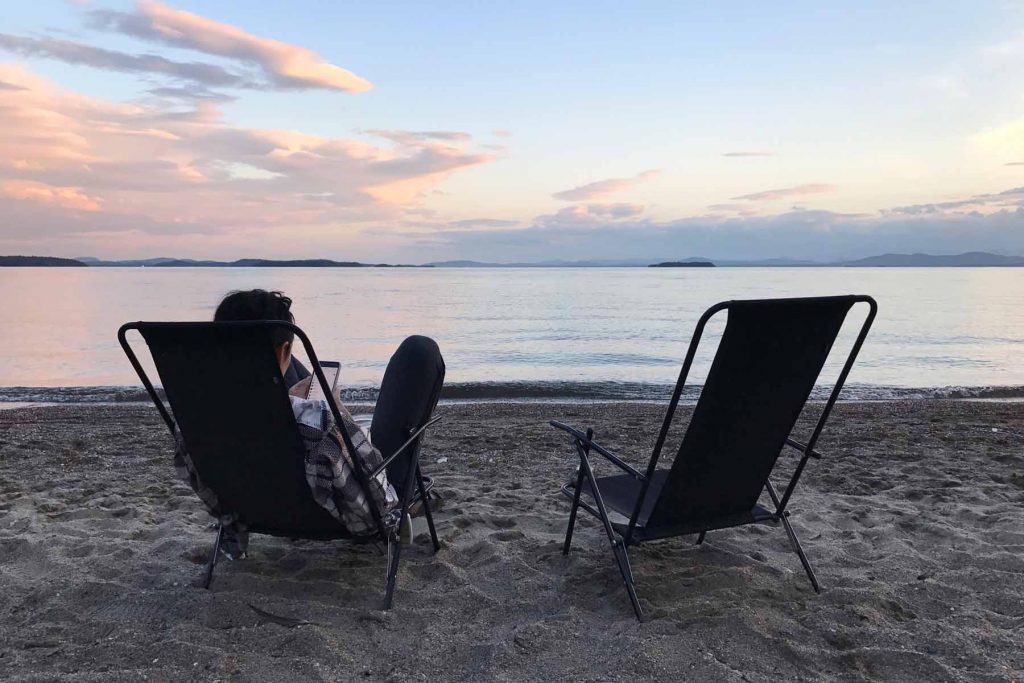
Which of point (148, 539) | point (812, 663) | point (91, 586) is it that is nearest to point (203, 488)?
point (91, 586)

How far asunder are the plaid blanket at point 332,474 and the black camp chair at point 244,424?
0.12 feet

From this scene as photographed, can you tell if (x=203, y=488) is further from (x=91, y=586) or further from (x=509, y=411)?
(x=509, y=411)

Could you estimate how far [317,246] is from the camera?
128ft

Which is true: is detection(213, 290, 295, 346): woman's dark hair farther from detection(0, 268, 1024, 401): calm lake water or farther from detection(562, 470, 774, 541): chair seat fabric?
detection(0, 268, 1024, 401): calm lake water

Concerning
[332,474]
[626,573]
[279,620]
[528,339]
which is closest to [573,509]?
[626,573]

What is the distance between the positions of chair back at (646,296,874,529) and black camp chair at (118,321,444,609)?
4.06 feet

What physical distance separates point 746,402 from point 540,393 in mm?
9518

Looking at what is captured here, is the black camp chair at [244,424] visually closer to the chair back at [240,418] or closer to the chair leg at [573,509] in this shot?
the chair back at [240,418]

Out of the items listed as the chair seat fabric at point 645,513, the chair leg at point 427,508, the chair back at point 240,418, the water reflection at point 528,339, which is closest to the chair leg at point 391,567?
the chair back at point 240,418

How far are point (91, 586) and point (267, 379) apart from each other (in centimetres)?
140

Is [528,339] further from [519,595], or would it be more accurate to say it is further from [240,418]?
[240,418]

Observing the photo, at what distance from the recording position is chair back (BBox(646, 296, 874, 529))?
284cm

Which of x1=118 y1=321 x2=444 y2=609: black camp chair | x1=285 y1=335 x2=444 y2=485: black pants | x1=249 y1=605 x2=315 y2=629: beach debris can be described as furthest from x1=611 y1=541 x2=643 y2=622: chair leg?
x1=249 y1=605 x2=315 y2=629: beach debris

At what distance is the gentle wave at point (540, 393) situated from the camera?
12.0 metres
